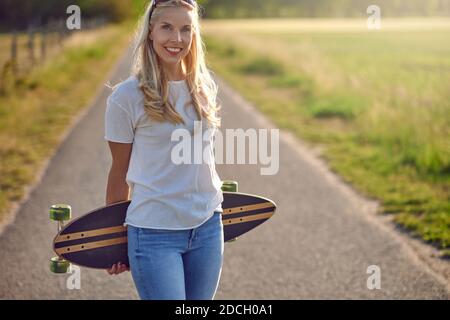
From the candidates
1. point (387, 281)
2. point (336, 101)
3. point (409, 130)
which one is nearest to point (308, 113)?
point (336, 101)

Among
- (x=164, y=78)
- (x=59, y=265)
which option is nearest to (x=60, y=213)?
(x=59, y=265)

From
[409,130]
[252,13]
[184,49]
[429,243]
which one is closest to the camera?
[184,49]

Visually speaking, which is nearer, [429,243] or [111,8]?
[429,243]

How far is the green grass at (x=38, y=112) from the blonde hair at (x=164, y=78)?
3855mm

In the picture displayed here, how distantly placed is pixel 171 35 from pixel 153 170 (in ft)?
1.64

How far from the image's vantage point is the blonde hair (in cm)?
233

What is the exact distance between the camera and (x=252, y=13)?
6406 cm

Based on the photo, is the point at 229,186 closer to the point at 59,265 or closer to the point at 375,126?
the point at 59,265

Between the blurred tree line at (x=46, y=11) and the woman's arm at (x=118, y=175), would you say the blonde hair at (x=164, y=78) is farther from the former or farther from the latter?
the blurred tree line at (x=46, y=11)

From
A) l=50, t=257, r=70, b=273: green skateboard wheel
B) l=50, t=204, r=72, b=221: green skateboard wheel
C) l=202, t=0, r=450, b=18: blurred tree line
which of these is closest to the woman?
l=50, t=204, r=72, b=221: green skateboard wheel

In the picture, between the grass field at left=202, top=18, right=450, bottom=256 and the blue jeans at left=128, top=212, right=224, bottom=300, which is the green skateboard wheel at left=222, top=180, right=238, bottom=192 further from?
the grass field at left=202, top=18, right=450, bottom=256

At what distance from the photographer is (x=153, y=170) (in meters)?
2.35
